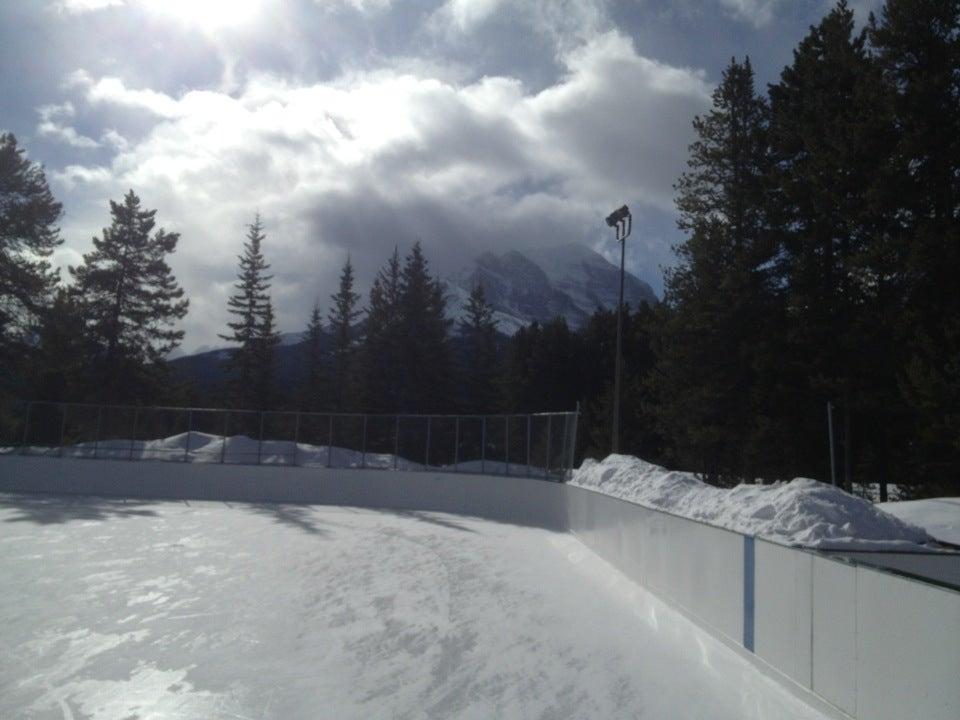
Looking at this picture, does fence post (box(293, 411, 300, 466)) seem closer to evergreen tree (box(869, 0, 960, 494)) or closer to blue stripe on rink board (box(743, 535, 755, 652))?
evergreen tree (box(869, 0, 960, 494))

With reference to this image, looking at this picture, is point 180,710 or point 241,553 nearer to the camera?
point 180,710

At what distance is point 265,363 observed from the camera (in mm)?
63562

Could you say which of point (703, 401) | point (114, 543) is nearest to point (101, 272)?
point (703, 401)

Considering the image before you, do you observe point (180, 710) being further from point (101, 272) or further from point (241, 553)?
point (101, 272)

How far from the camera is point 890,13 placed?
24641 mm

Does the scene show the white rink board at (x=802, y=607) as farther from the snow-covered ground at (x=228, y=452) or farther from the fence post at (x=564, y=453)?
the snow-covered ground at (x=228, y=452)

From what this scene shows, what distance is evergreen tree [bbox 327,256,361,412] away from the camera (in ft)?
222

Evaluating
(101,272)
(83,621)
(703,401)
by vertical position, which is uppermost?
(101,272)

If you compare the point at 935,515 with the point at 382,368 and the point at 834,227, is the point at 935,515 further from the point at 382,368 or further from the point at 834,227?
the point at 382,368

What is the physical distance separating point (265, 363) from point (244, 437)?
117 ft

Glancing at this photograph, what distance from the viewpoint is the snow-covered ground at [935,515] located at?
11.3 meters

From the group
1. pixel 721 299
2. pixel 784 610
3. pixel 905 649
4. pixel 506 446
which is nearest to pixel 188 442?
pixel 506 446

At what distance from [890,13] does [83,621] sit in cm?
2633

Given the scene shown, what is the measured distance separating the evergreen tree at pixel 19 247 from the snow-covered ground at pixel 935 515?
128 ft
